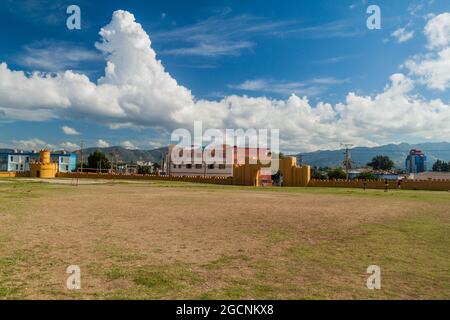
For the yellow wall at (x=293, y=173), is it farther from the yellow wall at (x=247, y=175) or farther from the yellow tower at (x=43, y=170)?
the yellow tower at (x=43, y=170)

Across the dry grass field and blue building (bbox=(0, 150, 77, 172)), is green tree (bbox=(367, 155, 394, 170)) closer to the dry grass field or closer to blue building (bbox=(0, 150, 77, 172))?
blue building (bbox=(0, 150, 77, 172))

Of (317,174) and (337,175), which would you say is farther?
(317,174)

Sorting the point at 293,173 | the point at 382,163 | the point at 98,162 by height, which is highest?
the point at 382,163

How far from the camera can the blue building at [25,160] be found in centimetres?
10869

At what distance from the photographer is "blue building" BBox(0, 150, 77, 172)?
108688 millimetres

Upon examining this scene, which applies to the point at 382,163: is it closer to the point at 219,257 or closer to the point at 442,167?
the point at 442,167

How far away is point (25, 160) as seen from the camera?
370 feet

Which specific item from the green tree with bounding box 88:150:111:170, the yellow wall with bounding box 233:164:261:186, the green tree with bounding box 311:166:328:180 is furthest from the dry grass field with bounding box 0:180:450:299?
the green tree with bounding box 88:150:111:170

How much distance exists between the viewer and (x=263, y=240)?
35.5 feet

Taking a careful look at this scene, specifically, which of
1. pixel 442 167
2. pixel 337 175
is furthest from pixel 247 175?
pixel 442 167

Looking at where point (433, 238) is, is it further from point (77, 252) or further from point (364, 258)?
point (77, 252)
